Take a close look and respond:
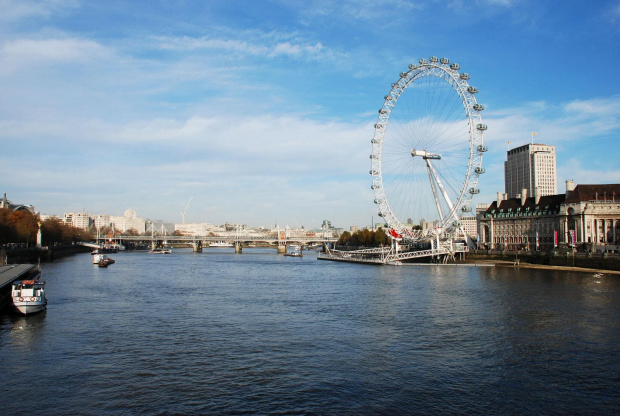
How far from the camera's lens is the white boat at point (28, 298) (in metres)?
33.4

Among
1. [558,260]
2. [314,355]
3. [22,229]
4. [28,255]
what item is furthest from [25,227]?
[314,355]

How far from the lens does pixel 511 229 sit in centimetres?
11006

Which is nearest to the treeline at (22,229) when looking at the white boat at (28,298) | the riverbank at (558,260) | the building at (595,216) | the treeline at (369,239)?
the white boat at (28,298)

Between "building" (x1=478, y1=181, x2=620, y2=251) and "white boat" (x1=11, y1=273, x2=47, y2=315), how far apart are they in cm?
7062

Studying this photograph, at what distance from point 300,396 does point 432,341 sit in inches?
406

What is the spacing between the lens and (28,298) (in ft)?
110

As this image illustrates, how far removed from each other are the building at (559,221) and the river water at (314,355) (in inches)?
1895

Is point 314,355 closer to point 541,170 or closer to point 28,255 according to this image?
point 28,255

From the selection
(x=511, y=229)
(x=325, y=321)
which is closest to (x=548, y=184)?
(x=511, y=229)

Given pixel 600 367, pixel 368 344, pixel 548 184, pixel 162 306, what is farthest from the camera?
pixel 548 184

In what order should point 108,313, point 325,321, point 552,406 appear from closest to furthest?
point 552,406
point 325,321
point 108,313

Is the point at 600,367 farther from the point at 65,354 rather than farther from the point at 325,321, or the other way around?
the point at 65,354

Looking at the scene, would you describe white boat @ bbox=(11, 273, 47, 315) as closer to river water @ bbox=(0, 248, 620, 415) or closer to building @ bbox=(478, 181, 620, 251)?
river water @ bbox=(0, 248, 620, 415)

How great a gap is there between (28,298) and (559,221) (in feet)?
284
